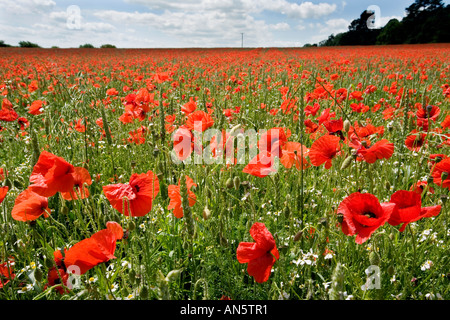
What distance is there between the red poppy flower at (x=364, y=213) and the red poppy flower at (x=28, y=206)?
4.41 ft

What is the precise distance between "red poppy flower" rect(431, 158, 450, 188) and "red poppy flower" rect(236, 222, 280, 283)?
0.92 meters

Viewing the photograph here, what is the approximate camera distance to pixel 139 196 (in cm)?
143

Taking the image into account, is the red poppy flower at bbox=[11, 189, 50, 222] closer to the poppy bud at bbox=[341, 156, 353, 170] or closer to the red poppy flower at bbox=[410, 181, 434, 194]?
the poppy bud at bbox=[341, 156, 353, 170]

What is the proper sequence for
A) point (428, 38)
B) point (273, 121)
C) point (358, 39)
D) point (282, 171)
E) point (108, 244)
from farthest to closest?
point (358, 39) < point (428, 38) < point (273, 121) < point (282, 171) < point (108, 244)

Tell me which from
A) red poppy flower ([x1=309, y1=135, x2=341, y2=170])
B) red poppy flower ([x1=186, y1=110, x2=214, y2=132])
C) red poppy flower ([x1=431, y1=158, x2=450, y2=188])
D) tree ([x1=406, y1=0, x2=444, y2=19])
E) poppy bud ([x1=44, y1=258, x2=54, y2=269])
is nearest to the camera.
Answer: poppy bud ([x1=44, y1=258, x2=54, y2=269])

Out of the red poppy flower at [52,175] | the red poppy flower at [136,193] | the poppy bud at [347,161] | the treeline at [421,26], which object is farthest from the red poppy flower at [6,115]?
the treeline at [421,26]

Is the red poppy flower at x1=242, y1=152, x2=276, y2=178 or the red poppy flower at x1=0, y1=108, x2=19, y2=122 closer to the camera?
the red poppy flower at x1=242, y1=152, x2=276, y2=178

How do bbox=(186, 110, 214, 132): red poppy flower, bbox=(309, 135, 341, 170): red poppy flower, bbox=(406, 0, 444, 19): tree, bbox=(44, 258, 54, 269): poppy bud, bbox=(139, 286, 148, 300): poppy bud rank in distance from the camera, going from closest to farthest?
1. bbox=(139, 286, 148, 300): poppy bud
2. bbox=(44, 258, 54, 269): poppy bud
3. bbox=(309, 135, 341, 170): red poppy flower
4. bbox=(186, 110, 214, 132): red poppy flower
5. bbox=(406, 0, 444, 19): tree

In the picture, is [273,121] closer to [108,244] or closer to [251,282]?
[251,282]

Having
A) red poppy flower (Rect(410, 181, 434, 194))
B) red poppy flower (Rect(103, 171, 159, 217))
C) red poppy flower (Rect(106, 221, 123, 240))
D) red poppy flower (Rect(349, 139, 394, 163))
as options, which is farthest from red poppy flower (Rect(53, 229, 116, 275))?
red poppy flower (Rect(410, 181, 434, 194))

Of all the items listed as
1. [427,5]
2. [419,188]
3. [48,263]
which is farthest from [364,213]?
[427,5]

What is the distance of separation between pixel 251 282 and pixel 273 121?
6.14 ft

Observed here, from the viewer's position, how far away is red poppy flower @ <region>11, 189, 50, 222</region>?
4.61 ft
